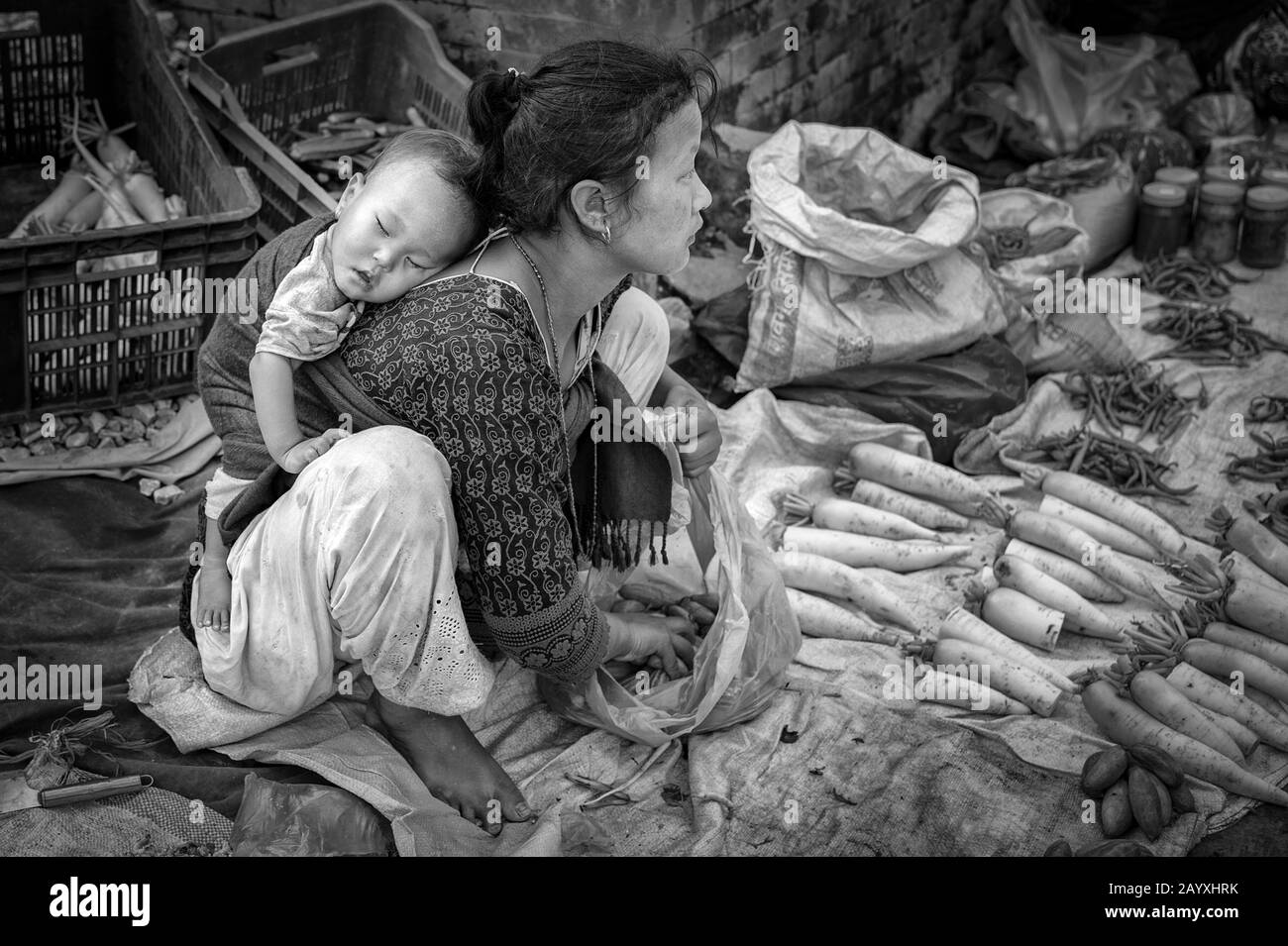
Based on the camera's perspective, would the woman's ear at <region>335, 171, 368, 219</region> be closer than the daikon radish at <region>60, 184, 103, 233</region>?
Yes

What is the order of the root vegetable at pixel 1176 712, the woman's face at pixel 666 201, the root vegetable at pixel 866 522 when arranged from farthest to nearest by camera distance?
1. the root vegetable at pixel 866 522
2. the root vegetable at pixel 1176 712
3. the woman's face at pixel 666 201

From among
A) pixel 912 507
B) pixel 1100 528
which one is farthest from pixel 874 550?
pixel 1100 528

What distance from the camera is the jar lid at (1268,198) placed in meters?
4.70

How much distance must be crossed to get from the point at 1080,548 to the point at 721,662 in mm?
1173

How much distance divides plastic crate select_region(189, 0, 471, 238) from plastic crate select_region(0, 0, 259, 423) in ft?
0.59

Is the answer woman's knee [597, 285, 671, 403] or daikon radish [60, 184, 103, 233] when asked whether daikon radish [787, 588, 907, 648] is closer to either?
woman's knee [597, 285, 671, 403]

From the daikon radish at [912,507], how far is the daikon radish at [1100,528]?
0.74ft

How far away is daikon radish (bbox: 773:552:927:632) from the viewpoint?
3.23 m

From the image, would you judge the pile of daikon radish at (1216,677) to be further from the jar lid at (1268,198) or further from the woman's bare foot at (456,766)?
the jar lid at (1268,198)

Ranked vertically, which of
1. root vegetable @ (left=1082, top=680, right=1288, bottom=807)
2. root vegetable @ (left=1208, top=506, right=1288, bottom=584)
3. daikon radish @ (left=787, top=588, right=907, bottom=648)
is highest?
root vegetable @ (left=1208, top=506, right=1288, bottom=584)

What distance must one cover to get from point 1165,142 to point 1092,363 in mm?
1457

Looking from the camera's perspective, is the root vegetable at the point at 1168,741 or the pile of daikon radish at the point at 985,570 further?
the pile of daikon radish at the point at 985,570

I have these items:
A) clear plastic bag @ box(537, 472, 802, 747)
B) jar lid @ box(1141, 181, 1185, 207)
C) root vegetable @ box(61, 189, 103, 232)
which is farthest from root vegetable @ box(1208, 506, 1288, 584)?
root vegetable @ box(61, 189, 103, 232)

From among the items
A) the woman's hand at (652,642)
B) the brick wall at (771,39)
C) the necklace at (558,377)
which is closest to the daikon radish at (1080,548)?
the woman's hand at (652,642)
